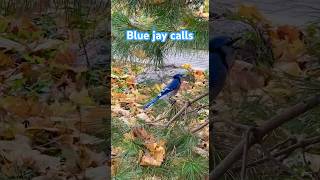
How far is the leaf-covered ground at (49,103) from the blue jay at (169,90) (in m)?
0.26

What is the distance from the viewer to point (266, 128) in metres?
3.44

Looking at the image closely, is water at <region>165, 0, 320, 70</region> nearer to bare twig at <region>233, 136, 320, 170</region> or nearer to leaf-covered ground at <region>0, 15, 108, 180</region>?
bare twig at <region>233, 136, 320, 170</region>

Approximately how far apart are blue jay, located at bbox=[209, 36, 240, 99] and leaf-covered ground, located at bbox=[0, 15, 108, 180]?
59cm

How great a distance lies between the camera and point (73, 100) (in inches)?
133

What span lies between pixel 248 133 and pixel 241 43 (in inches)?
19.6

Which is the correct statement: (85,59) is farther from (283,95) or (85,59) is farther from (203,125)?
(283,95)

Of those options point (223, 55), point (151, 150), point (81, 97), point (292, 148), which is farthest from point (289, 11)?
point (81, 97)

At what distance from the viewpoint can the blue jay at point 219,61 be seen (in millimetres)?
3359

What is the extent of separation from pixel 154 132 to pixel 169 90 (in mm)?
243

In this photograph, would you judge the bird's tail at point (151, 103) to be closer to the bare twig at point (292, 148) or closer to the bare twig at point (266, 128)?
the bare twig at point (266, 128)

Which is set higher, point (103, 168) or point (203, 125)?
point (203, 125)

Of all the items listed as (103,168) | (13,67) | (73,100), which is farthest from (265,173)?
(13,67)

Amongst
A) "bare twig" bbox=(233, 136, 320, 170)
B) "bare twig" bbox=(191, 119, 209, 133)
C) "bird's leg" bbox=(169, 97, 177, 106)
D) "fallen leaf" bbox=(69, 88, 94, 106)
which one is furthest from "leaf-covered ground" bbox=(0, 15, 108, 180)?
"bare twig" bbox=(233, 136, 320, 170)

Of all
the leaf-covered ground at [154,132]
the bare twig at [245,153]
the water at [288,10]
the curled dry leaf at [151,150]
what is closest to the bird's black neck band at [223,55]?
the leaf-covered ground at [154,132]
